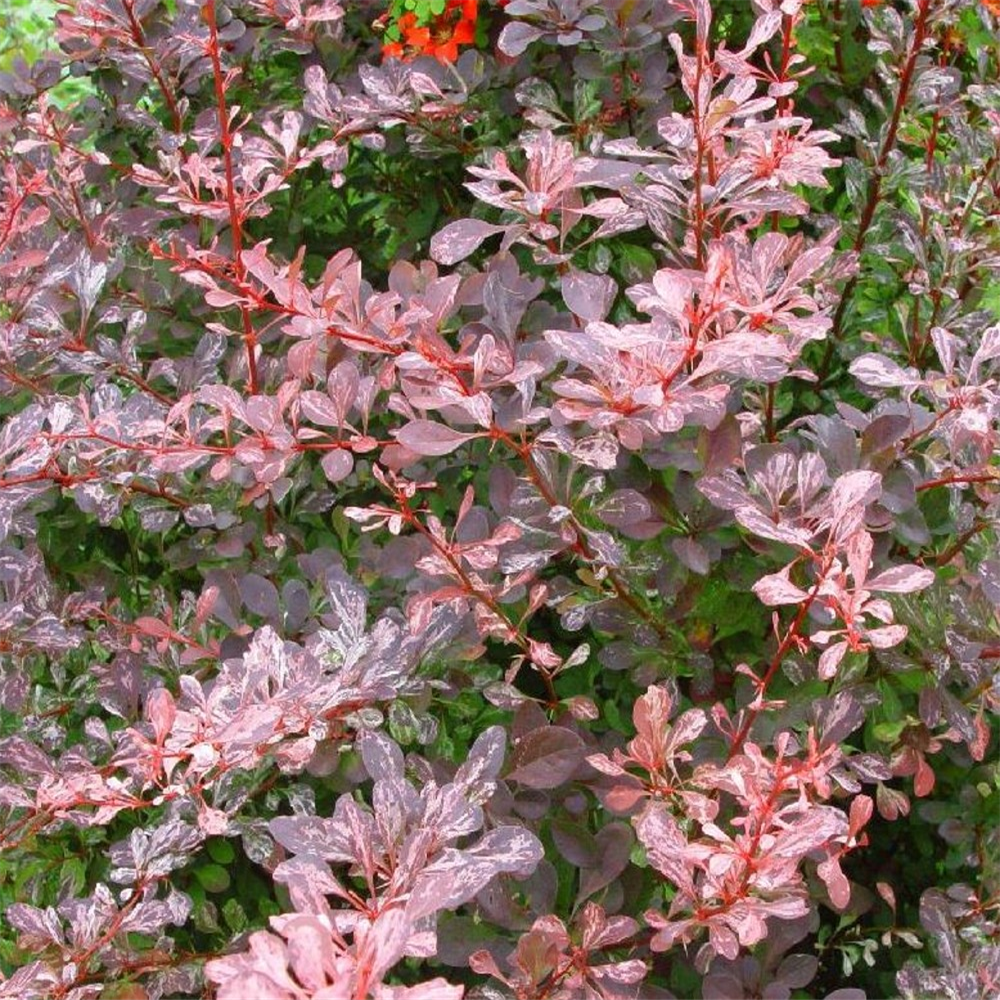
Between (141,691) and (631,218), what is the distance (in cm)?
83

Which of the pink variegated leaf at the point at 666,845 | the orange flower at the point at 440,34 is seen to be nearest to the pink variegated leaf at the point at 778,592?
the pink variegated leaf at the point at 666,845

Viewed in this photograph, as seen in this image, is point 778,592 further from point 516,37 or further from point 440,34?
point 440,34

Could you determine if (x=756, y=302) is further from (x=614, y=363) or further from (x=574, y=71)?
(x=574, y=71)

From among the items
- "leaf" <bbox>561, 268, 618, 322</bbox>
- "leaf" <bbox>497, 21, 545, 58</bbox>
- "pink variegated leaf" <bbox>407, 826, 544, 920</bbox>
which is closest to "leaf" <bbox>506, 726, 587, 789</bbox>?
"pink variegated leaf" <bbox>407, 826, 544, 920</bbox>

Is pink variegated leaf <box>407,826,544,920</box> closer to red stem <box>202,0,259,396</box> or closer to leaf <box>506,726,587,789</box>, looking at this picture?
leaf <box>506,726,587,789</box>

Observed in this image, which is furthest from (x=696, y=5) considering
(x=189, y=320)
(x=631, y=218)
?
(x=189, y=320)

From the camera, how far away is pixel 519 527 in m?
1.29

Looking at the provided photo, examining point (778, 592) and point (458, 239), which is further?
point (458, 239)

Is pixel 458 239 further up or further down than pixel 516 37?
further down

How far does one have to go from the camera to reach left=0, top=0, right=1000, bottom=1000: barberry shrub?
115 centimetres

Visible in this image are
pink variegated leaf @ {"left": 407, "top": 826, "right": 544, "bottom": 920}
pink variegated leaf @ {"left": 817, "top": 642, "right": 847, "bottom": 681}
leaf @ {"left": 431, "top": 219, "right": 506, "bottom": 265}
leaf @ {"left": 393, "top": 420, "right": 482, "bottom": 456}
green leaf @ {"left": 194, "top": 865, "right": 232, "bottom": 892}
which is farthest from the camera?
green leaf @ {"left": 194, "top": 865, "right": 232, "bottom": 892}

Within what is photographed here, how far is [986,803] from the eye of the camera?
152 cm

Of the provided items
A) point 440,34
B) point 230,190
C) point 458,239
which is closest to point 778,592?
point 458,239

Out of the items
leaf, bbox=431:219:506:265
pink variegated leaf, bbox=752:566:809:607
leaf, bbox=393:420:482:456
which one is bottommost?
pink variegated leaf, bbox=752:566:809:607
